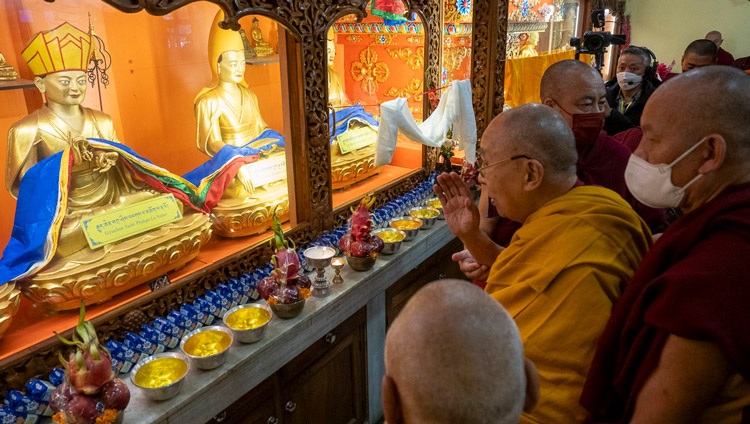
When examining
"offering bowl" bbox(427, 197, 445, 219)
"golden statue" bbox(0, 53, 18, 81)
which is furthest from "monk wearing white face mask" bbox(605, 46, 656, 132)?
"golden statue" bbox(0, 53, 18, 81)

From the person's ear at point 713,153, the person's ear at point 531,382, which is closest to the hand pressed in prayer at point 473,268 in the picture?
the person's ear at point 713,153

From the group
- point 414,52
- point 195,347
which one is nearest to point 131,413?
point 195,347

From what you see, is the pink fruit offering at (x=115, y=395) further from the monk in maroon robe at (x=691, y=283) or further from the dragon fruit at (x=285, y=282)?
the monk in maroon robe at (x=691, y=283)

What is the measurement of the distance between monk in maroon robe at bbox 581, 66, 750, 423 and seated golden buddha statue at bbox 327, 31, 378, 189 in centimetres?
210

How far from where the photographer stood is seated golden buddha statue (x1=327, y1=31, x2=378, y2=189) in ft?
10.4

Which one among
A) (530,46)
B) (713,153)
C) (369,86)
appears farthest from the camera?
(530,46)

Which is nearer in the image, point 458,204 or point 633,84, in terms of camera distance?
point 458,204

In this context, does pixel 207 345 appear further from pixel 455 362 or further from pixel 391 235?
pixel 455 362

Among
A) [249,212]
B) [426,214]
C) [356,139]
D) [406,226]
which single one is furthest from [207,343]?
[356,139]

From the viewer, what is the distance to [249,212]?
254 centimetres

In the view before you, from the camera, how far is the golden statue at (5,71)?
77.2 inches

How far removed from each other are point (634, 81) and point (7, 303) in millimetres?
3688

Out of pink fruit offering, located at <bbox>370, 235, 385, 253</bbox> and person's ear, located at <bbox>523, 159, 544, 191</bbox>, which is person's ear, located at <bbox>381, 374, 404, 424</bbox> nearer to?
person's ear, located at <bbox>523, 159, 544, 191</bbox>

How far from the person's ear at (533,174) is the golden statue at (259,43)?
1660 mm
